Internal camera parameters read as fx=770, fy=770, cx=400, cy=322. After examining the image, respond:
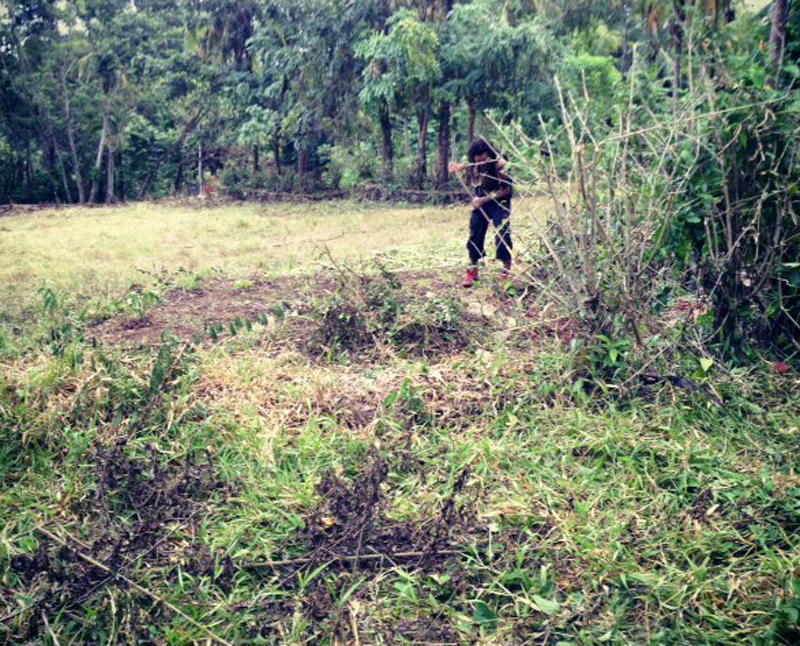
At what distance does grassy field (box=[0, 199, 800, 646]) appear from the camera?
271 centimetres

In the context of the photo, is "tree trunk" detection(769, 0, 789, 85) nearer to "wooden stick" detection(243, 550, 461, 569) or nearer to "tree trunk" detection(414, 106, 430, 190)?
"wooden stick" detection(243, 550, 461, 569)

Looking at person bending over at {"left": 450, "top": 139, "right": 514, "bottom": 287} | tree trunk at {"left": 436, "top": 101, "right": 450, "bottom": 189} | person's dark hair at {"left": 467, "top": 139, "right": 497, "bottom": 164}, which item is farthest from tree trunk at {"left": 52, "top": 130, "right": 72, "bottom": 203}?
person's dark hair at {"left": 467, "top": 139, "right": 497, "bottom": 164}

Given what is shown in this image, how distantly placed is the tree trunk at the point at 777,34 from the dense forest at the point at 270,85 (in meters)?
7.38

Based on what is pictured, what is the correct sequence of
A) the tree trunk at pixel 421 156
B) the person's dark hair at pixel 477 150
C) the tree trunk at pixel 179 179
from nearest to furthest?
the person's dark hair at pixel 477 150
the tree trunk at pixel 421 156
the tree trunk at pixel 179 179

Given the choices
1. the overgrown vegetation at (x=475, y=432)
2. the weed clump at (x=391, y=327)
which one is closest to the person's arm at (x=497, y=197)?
the overgrown vegetation at (x=475, y=432)

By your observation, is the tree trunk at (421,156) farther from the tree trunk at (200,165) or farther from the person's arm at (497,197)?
the person's arm at (497,197)

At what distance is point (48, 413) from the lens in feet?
12.5

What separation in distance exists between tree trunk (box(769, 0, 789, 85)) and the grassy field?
150cm

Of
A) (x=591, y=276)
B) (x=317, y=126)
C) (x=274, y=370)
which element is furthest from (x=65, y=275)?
(x=317, y=126)

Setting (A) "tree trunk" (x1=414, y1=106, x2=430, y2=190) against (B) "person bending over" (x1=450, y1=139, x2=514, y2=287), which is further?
(A) "tree trunk" (x1=414, y1=106, x2=430, y2=190)

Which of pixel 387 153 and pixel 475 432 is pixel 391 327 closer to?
pixel 475 432

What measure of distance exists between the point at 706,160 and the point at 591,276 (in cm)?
100

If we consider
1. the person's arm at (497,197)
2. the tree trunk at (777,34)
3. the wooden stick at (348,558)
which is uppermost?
the tree trunk at (777,34)

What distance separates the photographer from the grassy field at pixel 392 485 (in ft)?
8.90
